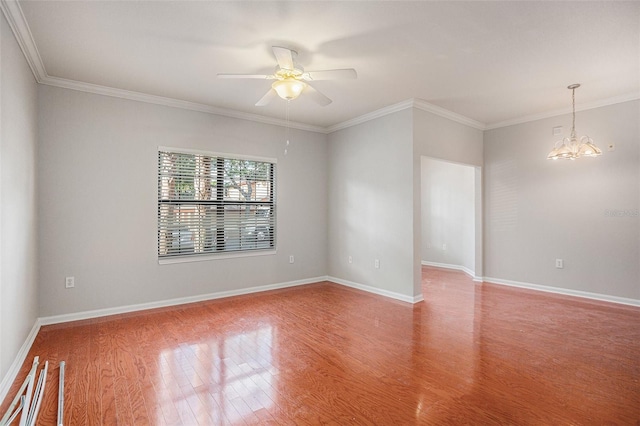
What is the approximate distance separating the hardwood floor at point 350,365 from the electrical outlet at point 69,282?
0.43 m

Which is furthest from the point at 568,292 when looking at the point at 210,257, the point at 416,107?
the point at 210,257

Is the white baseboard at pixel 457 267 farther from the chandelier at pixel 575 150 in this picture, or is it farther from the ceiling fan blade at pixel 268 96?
the ceiling fan blade at pixel 268 96

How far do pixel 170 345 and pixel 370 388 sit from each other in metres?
1.90

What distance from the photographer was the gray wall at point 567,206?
425 cm

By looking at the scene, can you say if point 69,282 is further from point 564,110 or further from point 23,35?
point 564,110

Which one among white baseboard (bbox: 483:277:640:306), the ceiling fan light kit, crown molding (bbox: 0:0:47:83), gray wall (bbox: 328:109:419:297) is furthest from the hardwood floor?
crown molding (bbox: 0:0:47:83)

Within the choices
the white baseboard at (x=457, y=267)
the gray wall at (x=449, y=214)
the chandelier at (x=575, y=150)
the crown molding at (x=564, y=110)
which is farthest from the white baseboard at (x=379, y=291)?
the crown molding at (x=564, y=110)

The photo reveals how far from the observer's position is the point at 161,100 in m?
4.20

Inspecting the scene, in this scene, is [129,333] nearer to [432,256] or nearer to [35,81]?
[35,81]

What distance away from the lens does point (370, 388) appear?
229 centimetres

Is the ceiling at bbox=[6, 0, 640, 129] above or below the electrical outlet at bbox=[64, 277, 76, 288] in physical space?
above

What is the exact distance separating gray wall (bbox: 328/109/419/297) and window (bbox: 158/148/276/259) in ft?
3.86

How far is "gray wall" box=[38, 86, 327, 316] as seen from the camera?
357cm

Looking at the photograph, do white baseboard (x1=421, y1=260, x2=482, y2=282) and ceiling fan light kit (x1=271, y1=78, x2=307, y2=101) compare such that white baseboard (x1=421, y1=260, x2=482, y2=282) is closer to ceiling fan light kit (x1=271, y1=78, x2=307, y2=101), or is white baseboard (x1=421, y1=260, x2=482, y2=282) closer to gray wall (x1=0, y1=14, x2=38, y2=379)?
ceiling fan light kit (x1=271, y1=78, x2=307, y2=101)
